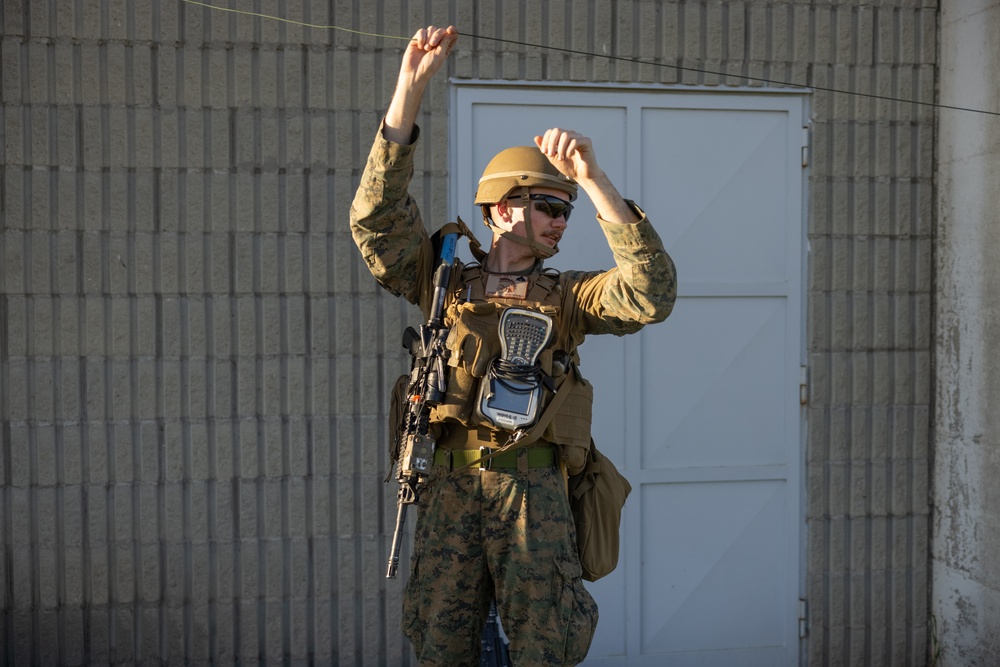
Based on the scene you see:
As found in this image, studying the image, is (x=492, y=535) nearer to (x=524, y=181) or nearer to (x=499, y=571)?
(x=499, y=571)

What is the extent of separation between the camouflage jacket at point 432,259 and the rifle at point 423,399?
0.41 ft

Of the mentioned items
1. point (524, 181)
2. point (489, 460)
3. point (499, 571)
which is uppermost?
point (524, 181)

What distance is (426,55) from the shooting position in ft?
9.29

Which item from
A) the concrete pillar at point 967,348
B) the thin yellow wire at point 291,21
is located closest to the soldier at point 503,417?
the thin yellow wire at point 291,21

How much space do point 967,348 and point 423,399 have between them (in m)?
2.85

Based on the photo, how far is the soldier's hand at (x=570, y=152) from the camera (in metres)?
2.79

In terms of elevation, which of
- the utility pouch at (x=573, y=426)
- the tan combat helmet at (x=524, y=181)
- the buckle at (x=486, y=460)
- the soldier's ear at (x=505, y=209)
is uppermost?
the tan combat helmet at (x=524, y=181)

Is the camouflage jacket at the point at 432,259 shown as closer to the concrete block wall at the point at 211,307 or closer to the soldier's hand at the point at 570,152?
the soldier's hand at the point at 570,152

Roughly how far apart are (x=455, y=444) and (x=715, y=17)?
8.29 ft

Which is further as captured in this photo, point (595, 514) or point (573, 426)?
point (595, 514)

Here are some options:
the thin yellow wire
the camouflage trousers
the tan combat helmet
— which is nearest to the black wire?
the thin yellow wire

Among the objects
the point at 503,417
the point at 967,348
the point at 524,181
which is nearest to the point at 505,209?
the point at 524,181

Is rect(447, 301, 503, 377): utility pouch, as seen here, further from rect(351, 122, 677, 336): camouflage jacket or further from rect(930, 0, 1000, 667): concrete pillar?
rect(930, 0, 1000, 667): concrete pillar

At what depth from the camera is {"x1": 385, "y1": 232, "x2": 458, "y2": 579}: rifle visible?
2.97m
